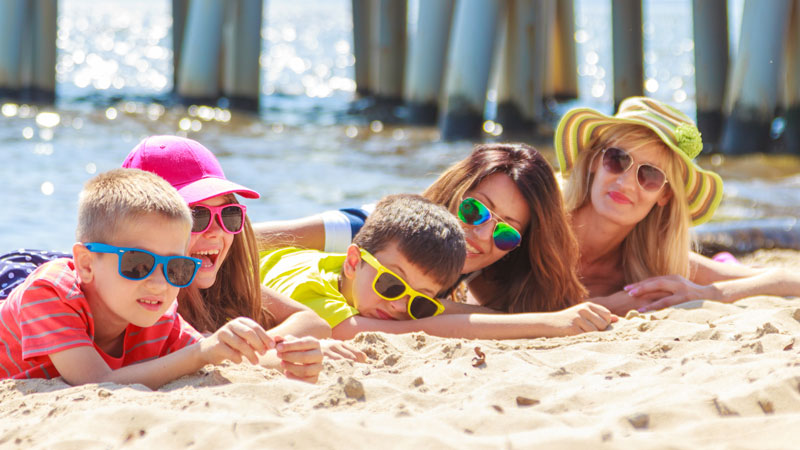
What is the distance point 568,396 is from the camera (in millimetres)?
2654

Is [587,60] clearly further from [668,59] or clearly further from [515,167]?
[515,167]

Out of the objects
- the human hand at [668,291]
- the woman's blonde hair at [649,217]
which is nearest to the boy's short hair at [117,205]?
the human hand at [668,291]

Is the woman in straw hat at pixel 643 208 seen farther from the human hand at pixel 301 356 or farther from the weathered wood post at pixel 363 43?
the weathered wood post at pixel 363 43

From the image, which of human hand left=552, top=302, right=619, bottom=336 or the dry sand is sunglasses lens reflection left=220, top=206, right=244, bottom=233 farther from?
human hand left=552, top=302, right=619, bottom=336

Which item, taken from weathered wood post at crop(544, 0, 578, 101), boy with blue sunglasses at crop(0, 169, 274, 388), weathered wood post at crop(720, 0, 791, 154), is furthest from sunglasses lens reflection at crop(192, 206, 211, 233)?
weathered wood post at crop(544, 0, 578, 101)

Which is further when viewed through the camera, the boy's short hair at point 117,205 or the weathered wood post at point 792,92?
the weathered wood post at point 792,92

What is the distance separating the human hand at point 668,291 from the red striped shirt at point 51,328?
2333 mm

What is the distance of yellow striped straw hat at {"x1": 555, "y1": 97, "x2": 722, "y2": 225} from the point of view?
15.3 ft

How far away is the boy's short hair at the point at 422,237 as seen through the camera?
12.0 feet

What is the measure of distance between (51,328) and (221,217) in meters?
0.80

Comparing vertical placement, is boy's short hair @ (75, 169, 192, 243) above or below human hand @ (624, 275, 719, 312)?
above

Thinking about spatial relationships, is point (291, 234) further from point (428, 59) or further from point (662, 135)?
point (428, 59)

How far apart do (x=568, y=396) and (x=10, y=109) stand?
13.2m

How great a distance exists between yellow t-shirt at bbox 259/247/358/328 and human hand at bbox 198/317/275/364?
95 centimetres
